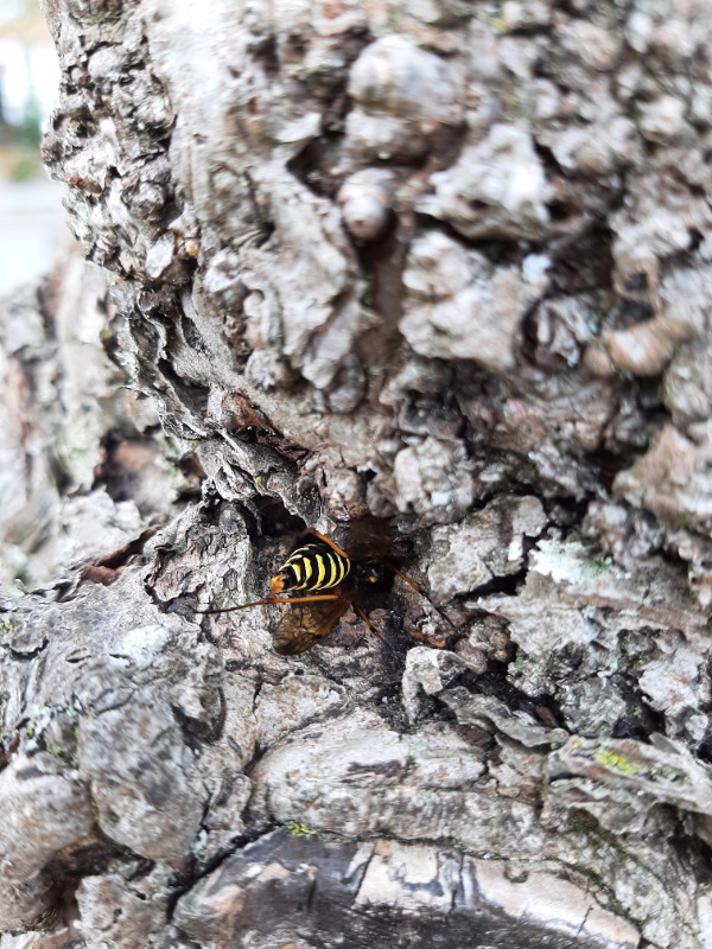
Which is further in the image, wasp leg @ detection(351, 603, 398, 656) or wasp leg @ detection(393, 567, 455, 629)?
wasp leg @ detection(351, 603, 398, 656)

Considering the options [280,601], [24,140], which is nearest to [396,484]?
[280,601]

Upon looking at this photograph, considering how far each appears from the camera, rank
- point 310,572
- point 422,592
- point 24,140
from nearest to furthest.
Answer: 1. point 422,592
2. point 310,572
3. point 24,140

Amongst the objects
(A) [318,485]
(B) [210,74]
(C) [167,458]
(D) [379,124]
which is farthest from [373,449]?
(C) [167,458]

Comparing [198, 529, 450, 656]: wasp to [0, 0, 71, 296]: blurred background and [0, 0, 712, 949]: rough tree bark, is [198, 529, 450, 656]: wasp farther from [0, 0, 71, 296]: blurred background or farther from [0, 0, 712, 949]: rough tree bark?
[0, 0, 71, 296]: blurred background

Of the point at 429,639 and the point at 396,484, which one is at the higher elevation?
the point at 396,484

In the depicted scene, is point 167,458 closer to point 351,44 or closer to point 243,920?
point 243,920

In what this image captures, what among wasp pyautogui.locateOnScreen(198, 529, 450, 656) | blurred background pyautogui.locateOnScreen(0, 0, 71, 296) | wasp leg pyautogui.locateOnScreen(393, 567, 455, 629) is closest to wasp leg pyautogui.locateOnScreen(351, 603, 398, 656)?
wasp pyautogui.locateOnScreen(198, 529, 450, 656)

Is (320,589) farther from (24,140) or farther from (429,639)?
(24,140)
